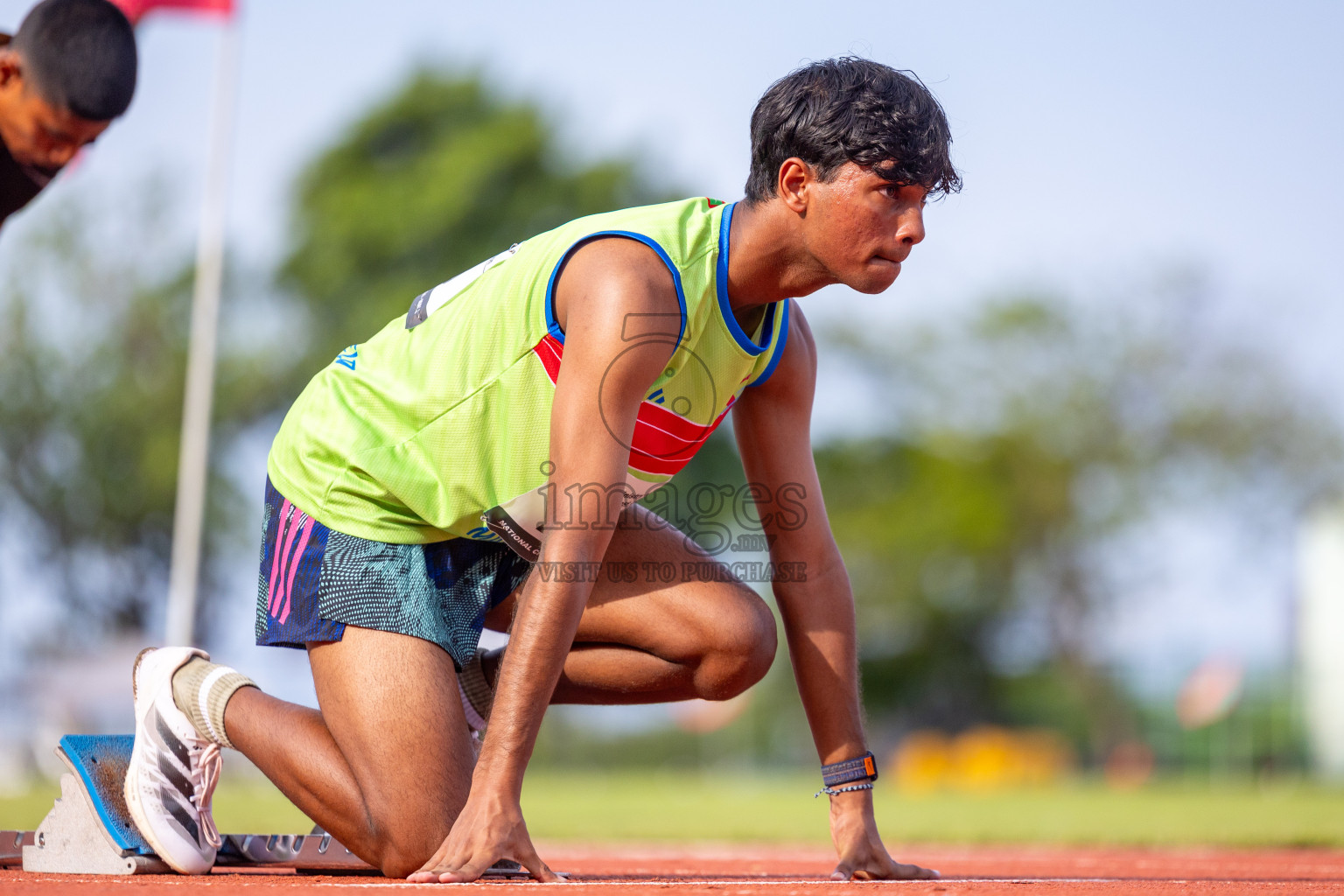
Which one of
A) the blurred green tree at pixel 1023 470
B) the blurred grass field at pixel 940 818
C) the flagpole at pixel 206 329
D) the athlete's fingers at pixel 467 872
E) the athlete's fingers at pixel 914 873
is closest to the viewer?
the athlete's fingers at pixel 467 872

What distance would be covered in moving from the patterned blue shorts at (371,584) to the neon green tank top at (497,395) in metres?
0.05

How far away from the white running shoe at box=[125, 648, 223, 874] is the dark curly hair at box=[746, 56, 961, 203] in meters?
1.91

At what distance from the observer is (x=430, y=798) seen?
3160 mm

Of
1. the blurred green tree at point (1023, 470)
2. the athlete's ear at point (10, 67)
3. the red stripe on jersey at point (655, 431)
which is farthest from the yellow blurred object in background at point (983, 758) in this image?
the athlete's ear at point (10, 67)

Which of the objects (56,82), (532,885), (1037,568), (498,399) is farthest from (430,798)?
(1037,568)

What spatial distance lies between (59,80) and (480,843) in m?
1.66

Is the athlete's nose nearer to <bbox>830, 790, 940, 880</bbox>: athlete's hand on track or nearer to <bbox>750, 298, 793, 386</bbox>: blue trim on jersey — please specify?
<bbox>750, 298, 793, 386</bbox>: blue trim on jersey

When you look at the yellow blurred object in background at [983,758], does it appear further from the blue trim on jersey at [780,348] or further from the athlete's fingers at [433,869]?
Answer: the athlete's fingers at [433,869]

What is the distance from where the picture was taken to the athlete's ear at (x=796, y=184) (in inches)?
119

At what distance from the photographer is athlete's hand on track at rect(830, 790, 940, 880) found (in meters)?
3.19

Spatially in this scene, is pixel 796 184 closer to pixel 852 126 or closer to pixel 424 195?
pixel 852 126

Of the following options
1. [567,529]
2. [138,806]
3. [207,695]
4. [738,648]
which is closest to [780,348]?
[738,648]

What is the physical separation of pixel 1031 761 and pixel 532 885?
84.0 ft

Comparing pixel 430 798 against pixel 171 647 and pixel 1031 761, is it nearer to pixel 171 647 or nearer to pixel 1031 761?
pixel 171 647
